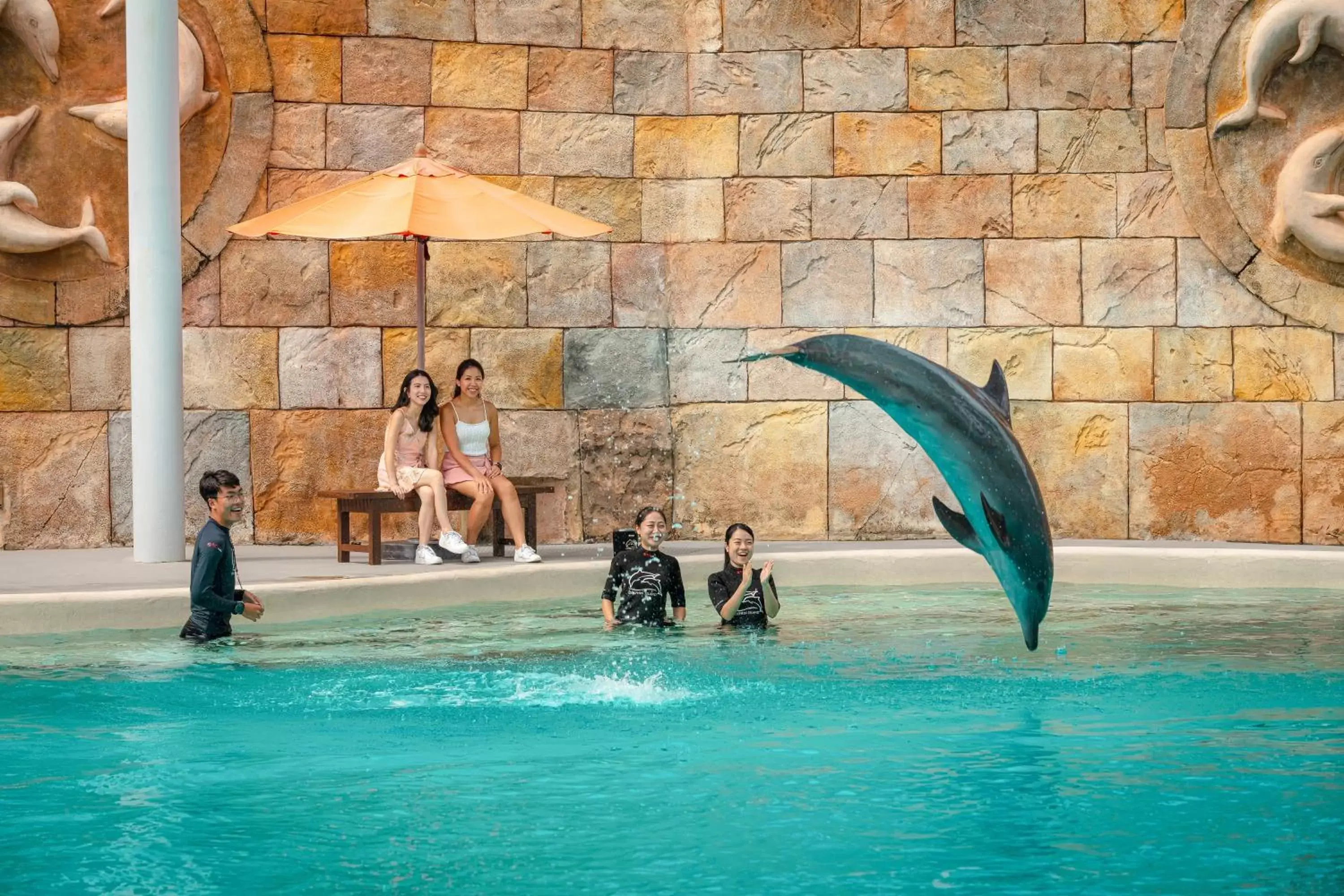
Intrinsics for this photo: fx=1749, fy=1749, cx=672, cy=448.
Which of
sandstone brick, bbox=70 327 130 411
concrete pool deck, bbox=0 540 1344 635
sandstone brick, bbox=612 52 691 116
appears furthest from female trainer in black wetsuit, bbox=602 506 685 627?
sandstone brick, bbox=612 52 691 116

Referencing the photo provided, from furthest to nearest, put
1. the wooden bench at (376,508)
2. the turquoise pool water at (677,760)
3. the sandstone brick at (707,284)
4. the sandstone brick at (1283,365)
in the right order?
the sandstone brick at (707,284) → the sandstone brick at (1283,365) → the wooden bench at (376,508) → the turquoise pool water at (677,760)

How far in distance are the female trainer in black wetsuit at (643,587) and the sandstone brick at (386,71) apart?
5.81 meters

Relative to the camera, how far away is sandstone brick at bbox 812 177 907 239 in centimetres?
1482

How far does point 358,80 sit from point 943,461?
8.43 m

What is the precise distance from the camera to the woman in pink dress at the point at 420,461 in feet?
40.8

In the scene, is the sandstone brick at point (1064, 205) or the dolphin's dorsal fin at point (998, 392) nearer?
the dolphin's dorsal fin at point (998, 392)

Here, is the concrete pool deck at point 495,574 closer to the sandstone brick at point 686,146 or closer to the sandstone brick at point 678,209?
the sandstone brick at point 678,209

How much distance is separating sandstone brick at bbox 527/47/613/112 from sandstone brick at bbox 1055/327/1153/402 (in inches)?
173

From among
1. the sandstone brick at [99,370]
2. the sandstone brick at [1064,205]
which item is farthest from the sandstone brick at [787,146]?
the sandstone brick at [99,370]

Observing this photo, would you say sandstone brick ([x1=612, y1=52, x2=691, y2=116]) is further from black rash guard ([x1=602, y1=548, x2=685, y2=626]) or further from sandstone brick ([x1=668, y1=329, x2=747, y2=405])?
black rash guard ([x1=602, y1=548, x2=685, y2=626])

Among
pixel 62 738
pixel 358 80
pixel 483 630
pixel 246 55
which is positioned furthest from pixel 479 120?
pixel 62 738

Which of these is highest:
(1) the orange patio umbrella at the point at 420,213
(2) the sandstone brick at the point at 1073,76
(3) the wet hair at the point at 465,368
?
(2) the sandstone brick at the point at 1073,76

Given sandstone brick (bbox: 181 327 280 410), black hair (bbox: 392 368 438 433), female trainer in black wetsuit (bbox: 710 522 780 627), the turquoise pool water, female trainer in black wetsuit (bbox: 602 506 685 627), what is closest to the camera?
the turquoise pool water

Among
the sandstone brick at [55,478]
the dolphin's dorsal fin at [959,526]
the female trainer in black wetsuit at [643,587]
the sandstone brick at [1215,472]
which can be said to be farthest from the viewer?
the sandstone brick at [1215,472]
